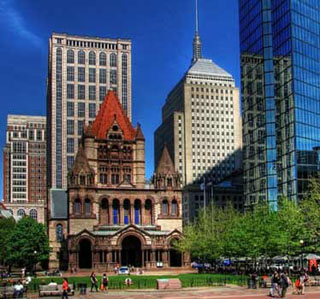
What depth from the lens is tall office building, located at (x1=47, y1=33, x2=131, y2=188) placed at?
17894 centimetres

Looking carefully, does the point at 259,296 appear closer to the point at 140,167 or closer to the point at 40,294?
the point at 40,294

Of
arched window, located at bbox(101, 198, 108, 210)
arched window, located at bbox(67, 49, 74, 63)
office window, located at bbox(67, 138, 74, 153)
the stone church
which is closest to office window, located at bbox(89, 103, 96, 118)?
office window, located at bbox(67, 138, 74, 153)

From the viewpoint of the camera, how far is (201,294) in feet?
159

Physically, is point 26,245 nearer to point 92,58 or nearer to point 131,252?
point 131,252

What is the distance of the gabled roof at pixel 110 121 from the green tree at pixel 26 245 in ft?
88.4

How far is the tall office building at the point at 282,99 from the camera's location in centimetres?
10994

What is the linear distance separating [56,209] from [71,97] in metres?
69.2

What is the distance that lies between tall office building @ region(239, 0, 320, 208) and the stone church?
18.1m

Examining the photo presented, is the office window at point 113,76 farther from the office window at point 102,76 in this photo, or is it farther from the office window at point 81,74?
the office window at point 81,74

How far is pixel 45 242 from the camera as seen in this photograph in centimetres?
9994

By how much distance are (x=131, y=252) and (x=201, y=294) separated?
61.5m

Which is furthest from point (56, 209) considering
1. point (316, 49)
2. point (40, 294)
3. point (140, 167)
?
point (40, 294)

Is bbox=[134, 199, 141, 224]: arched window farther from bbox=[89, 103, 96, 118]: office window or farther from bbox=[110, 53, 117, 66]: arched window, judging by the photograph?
bbox=[110, 53, 117, 66]: arched window

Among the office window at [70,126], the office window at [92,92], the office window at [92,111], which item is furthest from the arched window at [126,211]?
the office window at [92,92]
